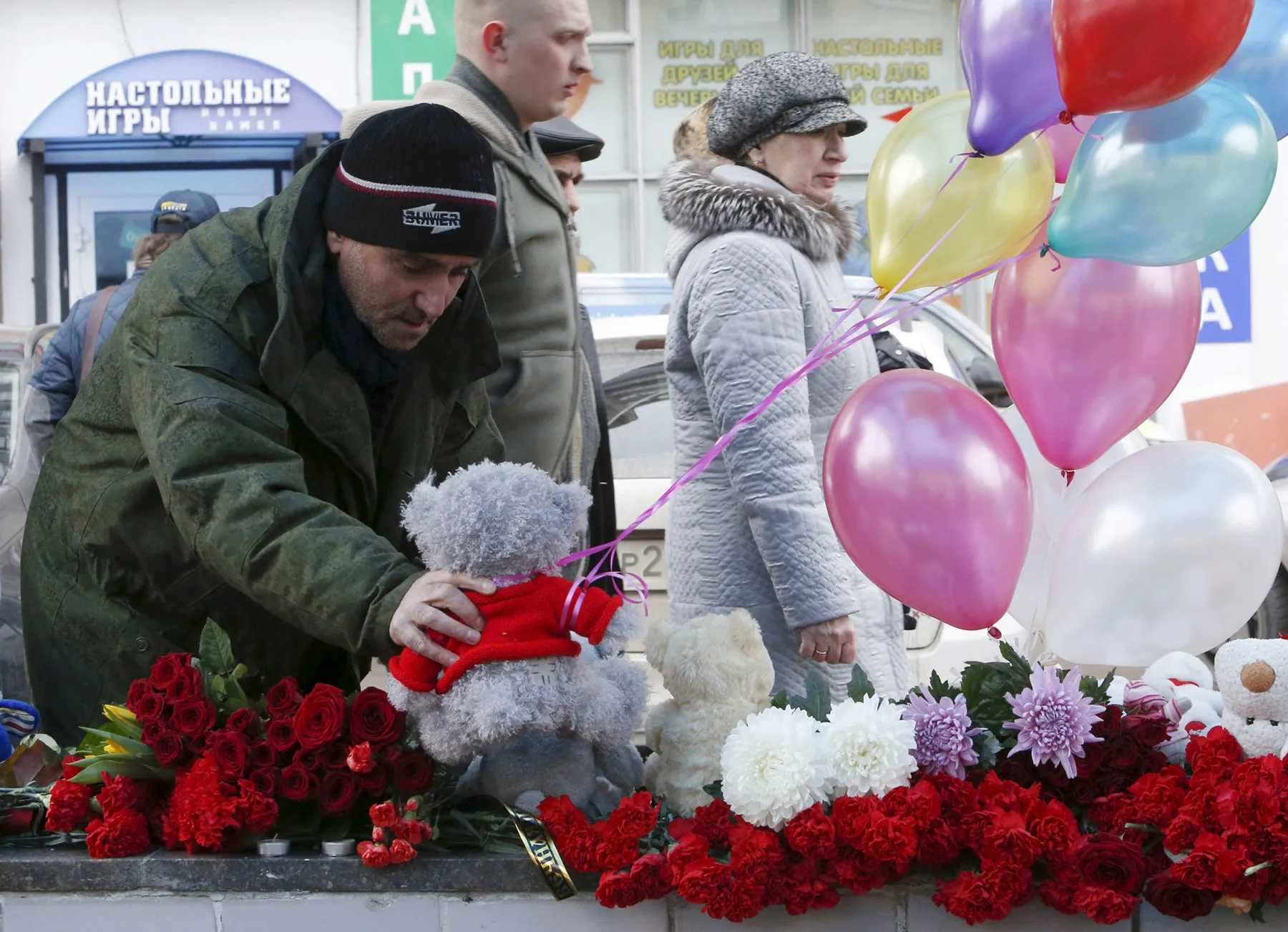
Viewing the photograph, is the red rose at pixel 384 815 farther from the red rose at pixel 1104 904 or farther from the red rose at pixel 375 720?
the red rose at pixel 1104 904

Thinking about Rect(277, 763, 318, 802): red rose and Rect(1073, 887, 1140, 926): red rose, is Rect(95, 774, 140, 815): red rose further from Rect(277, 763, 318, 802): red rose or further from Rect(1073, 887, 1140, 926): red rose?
Rect(1073, 887, 1140, 926): red rose

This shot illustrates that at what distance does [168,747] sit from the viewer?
6.84 feet

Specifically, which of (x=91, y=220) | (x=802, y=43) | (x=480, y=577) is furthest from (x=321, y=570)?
(x=802, y=43)

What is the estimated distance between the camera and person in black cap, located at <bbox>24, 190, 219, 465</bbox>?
4.60m

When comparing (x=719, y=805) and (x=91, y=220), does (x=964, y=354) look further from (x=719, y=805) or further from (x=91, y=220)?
(x=91, y=220)

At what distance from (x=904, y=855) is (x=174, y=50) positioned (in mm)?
9429

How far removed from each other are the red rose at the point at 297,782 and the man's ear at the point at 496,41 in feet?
5.35

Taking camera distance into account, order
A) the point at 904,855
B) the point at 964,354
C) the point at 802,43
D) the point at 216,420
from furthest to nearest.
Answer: the point at 802,43, the point at 964,354, the point at 216,420, the point at 904,855

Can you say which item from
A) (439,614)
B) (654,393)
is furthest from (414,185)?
(654,393)

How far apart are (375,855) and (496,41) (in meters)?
1.75

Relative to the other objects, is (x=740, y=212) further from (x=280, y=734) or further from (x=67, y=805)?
(x=67, y=805)

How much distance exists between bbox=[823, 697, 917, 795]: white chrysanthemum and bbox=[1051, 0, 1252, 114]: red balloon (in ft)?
2.85

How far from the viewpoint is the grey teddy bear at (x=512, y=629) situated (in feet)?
6.12

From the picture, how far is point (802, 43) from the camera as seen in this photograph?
1098 centimetres
